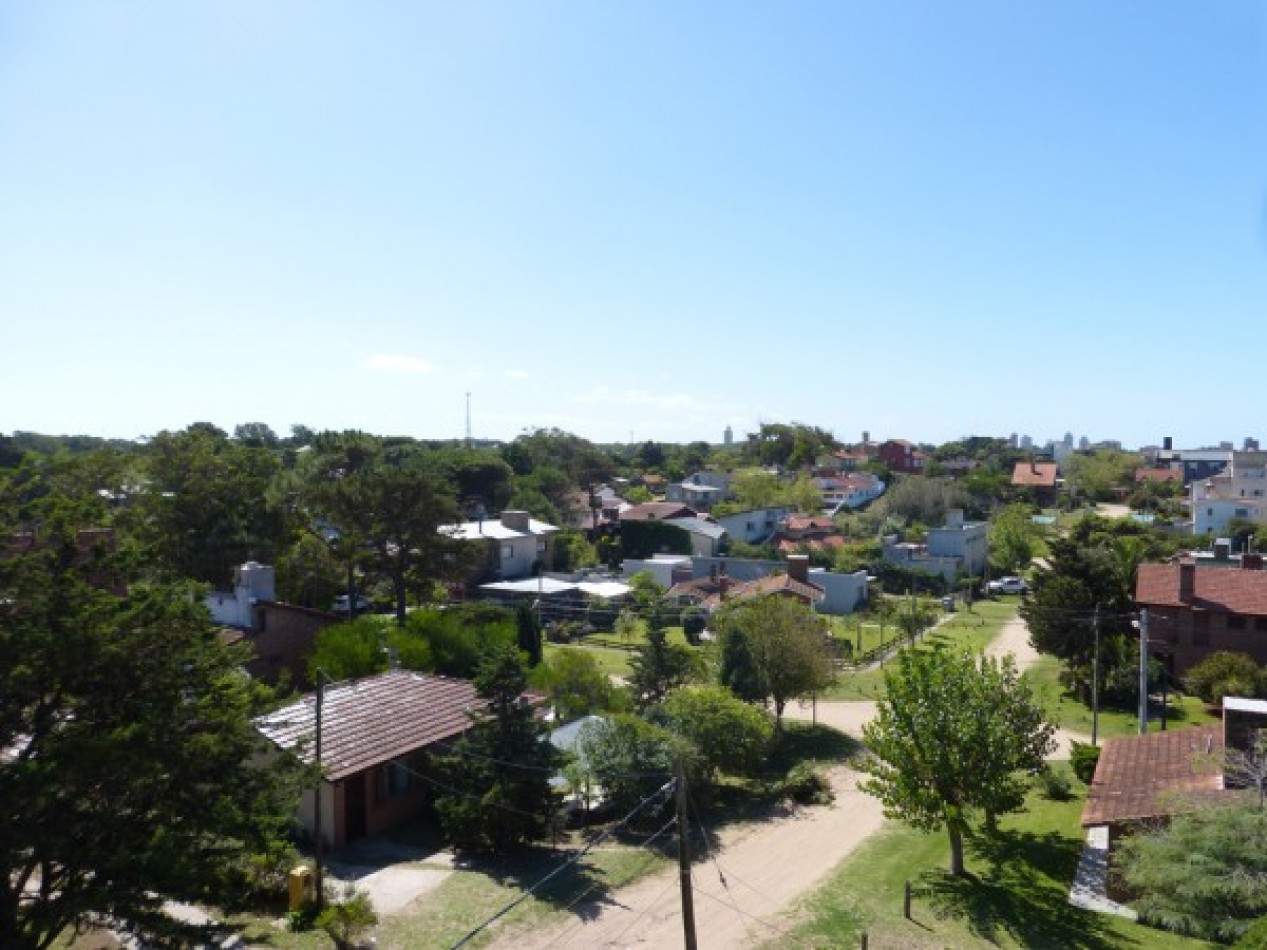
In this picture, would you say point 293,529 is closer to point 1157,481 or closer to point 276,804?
point 276,804

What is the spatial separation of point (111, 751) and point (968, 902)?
17.2m

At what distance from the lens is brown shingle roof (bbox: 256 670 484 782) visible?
73.0ft

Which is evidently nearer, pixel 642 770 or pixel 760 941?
pixel 760 941

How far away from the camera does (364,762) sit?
22266 millimetres

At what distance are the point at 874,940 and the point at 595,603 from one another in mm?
36968

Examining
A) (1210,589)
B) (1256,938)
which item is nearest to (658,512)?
(1210,589)

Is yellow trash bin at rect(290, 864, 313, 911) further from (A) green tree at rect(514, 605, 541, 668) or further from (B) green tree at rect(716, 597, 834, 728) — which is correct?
(A) green tree at rect(514, 605, 541, 668)

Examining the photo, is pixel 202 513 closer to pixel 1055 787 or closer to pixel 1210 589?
pixel 1055 787

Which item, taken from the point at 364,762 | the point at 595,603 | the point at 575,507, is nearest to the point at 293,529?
the point at 595,603

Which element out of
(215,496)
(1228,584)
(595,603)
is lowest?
(595,603)

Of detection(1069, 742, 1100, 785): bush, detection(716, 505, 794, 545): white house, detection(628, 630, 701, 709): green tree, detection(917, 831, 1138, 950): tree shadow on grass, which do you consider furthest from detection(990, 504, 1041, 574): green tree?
detection(917, 831, 1138, 950): tree shadow on grass

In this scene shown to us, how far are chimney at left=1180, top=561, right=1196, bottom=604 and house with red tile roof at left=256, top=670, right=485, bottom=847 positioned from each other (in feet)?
102

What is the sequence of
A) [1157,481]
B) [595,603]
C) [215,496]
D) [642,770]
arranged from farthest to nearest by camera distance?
1. [1157,481]
2. [595,603]
3. [215,496]
4. [642,770]

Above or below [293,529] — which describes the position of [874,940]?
below
